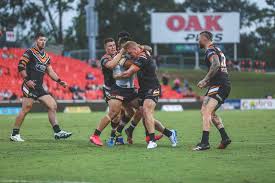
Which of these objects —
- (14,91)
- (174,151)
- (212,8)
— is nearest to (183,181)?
(174,151)

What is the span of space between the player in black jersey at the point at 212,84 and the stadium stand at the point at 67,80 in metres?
24.1

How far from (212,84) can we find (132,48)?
169 cm

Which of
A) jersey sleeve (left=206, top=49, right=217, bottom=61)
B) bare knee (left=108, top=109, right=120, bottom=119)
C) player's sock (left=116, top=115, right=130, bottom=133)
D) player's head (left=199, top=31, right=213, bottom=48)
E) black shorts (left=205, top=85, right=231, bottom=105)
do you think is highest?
player's head (left=199, top=31, right=213, bottom=48)

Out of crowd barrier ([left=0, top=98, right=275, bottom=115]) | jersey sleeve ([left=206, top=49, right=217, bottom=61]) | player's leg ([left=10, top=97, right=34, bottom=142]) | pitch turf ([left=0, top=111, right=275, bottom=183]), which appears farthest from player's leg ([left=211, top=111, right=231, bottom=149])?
crowd barrier ([left=0, top=98, right=275, bottom=115])

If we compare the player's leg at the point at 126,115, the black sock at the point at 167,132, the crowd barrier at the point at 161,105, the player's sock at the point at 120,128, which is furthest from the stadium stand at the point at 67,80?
the black sock at the point at 167,132

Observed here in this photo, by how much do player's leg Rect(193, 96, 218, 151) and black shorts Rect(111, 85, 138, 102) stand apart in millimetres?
1598

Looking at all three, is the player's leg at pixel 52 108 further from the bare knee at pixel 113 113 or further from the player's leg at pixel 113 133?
the bare knee at pixel 113 113

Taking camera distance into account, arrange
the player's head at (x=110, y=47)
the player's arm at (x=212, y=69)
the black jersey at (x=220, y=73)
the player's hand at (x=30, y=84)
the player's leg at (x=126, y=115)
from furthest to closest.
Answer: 1. the player's hand at (x=30, y=84)
2. the player's leg at (x=126, y=115)
3. the player's head at (x=110, y=47)
4. the black jersey at (x=220, y=73)
5. the player's arm at (x=212, y=69)

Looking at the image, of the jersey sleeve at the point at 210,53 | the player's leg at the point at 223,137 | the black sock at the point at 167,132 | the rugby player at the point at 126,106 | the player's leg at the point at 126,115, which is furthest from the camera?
the player's leg at the point at 126,115

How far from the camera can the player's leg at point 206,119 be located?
1438cm

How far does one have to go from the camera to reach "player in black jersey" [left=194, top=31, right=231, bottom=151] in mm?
14359

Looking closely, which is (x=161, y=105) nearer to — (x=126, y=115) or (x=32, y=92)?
(x=32, y=92)

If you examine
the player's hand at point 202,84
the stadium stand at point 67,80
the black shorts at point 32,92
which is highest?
the player's hand at point 202,84

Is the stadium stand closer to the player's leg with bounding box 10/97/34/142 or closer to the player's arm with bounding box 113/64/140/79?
the player's leg with bounding box 10/97/34/142
